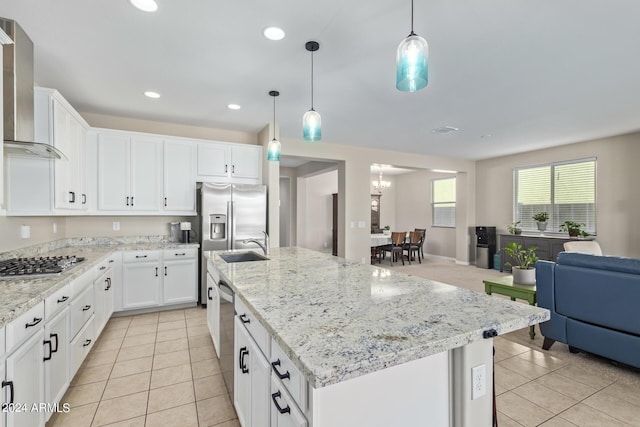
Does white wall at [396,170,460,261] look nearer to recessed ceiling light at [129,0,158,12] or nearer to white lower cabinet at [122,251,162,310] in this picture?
white lower cabinet at [122,251,162,310]

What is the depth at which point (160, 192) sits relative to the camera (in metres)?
4.19

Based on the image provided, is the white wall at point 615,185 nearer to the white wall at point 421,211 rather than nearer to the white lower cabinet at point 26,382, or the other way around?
the white wall at point 421,211

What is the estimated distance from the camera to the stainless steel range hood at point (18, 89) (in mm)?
2080

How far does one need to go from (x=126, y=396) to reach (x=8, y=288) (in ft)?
3.57

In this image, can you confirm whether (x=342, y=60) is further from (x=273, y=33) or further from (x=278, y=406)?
(x=278, y=406)

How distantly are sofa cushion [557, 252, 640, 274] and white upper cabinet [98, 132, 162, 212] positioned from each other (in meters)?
4.71

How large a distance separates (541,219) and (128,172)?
754cm

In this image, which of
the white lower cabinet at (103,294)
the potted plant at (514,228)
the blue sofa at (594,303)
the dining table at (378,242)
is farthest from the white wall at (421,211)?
the white lower cabinet at (103,294)

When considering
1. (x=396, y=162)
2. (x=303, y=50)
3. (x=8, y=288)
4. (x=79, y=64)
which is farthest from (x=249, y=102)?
(x=396, y=162)

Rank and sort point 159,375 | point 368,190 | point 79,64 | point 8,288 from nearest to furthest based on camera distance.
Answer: point 8,288, point 159,375, point 79,64, point 368,190

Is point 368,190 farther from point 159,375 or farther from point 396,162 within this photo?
point 159,375

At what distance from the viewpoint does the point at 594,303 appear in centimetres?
252

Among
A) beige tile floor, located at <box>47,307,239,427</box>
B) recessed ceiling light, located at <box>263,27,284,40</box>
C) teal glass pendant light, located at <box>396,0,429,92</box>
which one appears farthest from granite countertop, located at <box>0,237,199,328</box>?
recessed ceiling light, located at <box>263,27,284,40</box>

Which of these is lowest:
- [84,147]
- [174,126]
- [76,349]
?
[76,349]
